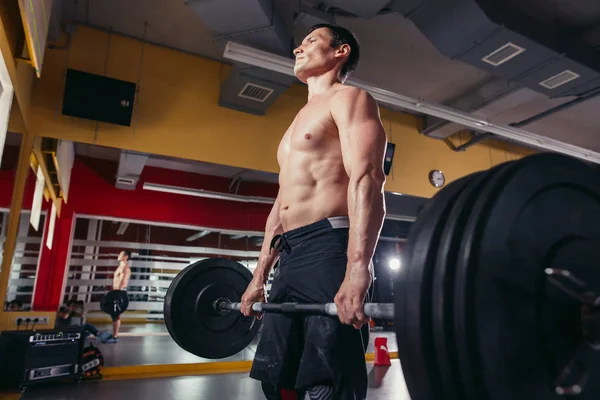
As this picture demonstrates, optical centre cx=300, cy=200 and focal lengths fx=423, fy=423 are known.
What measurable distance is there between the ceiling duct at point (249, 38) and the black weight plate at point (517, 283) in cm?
250

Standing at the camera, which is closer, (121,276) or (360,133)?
(360,133)

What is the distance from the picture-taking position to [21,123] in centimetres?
296

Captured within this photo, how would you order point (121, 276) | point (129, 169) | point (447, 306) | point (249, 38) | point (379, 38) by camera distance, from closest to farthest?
1. point (447, 306)
2. point (249, 38)
3. point (379, 38)
4. point (129, 169)
5. point (121, 276)

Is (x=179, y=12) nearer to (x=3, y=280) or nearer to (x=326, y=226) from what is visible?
(x=3, y=280)

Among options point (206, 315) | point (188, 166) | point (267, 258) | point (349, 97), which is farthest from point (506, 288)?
point (188, 166)

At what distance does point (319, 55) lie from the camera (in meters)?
1.31

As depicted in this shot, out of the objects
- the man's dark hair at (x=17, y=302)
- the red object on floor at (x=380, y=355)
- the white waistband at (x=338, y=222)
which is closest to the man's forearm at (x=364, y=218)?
the white waistband at (x=338, y=222)

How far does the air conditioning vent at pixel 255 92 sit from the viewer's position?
3.81m

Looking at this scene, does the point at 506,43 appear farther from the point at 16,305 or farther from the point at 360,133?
the point at 16,305

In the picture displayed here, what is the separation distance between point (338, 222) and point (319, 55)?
21.5 inches

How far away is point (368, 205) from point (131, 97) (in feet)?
10.2

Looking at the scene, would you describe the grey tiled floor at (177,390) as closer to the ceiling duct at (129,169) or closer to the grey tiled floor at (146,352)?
the grey tiled floor at (146,352)

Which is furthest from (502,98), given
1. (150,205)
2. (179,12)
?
(150,205)

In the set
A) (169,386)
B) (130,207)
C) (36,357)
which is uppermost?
(130,207)
